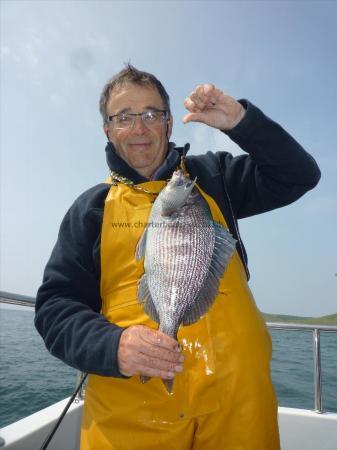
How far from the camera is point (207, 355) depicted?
2082mm

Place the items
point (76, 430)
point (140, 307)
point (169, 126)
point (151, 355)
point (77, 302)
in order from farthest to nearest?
point (76, 430) < point (169, 126) < point (77, 302) < point (140, 307) < point (151, 355)

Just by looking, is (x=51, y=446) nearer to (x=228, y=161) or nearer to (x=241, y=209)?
(x=241, y=209)

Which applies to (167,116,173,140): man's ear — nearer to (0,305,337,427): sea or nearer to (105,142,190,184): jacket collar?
(105,142,190,184): jacket collar

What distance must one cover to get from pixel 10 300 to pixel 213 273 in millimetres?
2467

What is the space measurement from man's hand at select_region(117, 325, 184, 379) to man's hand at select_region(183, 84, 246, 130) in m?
1.45

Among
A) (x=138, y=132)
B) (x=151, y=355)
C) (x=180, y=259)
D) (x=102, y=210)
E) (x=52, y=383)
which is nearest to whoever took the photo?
(x=151, y=355)

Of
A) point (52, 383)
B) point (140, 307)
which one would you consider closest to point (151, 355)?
point (140, 307)

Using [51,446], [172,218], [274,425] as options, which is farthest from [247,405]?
[51,446]

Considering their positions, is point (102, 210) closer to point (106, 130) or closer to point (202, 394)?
point (106, 130)

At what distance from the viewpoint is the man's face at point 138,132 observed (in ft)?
9.07

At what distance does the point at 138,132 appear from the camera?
2713mm

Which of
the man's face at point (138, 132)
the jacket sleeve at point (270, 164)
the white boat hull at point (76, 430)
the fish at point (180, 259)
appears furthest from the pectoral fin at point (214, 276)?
the white boat hull at point (76, 430)

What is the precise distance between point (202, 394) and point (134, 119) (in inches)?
78.7

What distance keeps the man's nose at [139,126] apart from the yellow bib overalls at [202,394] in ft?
3.39
